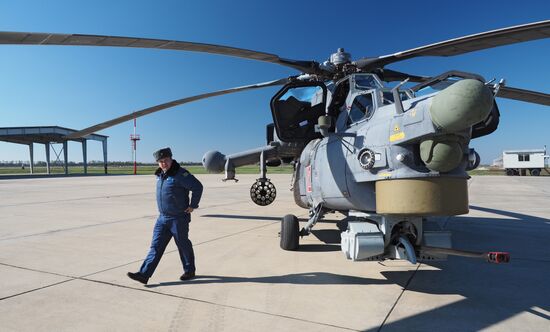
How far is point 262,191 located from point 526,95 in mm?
5365

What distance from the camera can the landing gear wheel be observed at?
20.1 feet

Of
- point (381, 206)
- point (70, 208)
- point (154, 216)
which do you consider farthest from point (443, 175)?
point (70, 208)

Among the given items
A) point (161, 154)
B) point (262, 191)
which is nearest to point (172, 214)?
point (161, 154)

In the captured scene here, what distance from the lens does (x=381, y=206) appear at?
13.3 feet

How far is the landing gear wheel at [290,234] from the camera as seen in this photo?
6113mm

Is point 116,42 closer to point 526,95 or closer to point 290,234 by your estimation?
point 290,234

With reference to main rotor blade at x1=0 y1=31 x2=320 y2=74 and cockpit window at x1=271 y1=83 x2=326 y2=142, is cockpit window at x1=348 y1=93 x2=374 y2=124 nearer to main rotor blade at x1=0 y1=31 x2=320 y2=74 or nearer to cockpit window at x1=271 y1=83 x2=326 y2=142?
cockpit window at x1=271 y1=83 x2=326 y2=142

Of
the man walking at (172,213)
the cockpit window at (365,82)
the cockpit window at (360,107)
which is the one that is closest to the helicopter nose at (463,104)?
the cockpit window at (360,107)

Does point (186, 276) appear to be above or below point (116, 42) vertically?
below

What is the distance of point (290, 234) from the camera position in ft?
20.0

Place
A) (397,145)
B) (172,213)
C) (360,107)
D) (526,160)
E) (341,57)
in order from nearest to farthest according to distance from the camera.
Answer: (397,145), (172,213), (360,107), (341,57), (526,160)

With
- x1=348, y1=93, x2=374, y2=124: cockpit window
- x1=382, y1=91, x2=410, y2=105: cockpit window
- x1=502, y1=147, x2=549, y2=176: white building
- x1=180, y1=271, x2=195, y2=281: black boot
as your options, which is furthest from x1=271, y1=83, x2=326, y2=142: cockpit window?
x1=502, y1=147, x2=549, y2=176: white building

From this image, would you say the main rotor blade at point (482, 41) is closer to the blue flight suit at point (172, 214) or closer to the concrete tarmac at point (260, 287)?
the concrete tarmac at point (260, 287)

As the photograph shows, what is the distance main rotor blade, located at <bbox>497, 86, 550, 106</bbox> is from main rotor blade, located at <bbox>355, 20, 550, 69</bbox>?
3.83 ft
